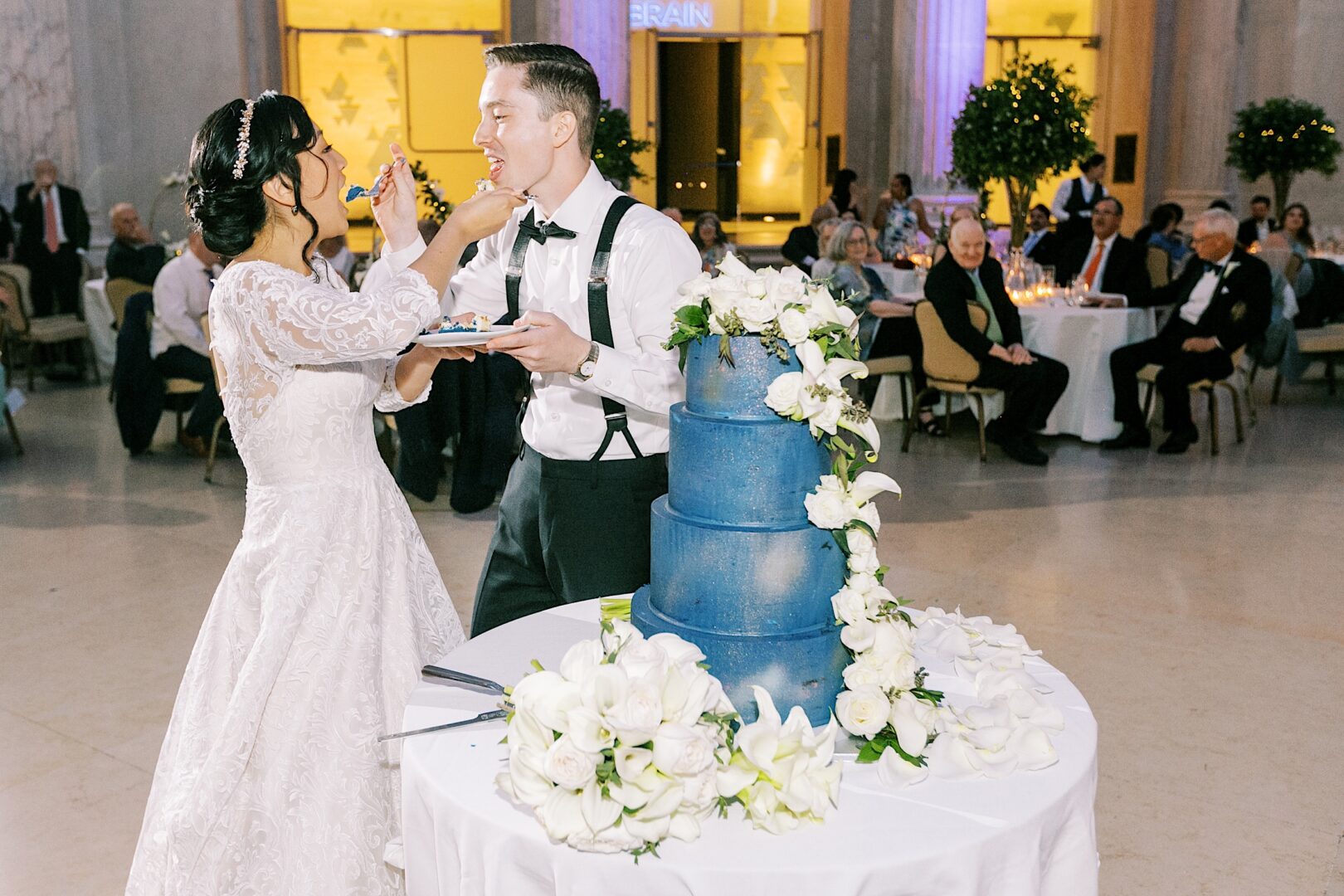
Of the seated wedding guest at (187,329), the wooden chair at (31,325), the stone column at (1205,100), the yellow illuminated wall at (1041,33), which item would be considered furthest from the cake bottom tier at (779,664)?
the yellow illuminated wall at (1041,33)

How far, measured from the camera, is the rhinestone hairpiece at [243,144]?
2.32 metres

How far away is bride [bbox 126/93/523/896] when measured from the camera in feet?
7.50

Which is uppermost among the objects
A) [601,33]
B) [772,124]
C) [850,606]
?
[601,33]

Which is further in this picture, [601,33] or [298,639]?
[601,33]

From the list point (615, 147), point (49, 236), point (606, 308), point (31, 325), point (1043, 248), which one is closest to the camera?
point (606, 308)

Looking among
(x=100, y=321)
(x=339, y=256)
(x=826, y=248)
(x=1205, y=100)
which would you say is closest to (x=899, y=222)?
(x=826, y=248)

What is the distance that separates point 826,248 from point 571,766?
7.46 meters

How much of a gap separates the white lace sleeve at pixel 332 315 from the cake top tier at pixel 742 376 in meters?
0.64

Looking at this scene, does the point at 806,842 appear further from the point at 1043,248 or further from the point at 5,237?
the point at 5,237

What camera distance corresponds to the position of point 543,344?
7.32 ft

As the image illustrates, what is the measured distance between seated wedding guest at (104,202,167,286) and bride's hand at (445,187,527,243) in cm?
753

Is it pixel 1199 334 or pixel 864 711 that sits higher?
pixel 864 711

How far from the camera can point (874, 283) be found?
8.62 metres

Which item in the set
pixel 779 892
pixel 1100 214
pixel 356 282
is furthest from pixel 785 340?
pixel 1100 214
